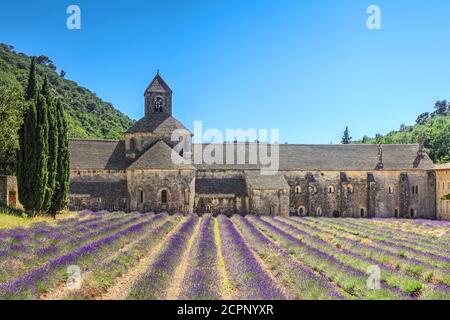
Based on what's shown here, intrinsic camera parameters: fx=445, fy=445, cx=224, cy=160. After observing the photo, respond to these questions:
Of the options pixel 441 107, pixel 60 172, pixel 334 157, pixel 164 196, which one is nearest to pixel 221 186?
pixel 164 196

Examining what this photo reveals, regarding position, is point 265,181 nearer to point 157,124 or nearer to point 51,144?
point 157,124

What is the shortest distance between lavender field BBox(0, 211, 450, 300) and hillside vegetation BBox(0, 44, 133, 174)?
9.79 meters

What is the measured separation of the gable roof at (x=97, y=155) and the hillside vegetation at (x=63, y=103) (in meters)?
6.33

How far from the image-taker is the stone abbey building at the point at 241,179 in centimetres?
4072

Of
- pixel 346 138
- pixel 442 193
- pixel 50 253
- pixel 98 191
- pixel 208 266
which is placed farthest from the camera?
pixel 346 138

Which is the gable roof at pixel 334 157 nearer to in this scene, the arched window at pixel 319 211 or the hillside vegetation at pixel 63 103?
the arched window at pixel 319 211

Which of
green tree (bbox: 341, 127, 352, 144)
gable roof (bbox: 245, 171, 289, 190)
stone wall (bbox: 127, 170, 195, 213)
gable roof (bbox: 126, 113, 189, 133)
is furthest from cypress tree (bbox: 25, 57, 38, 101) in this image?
green tree (bbox: 341, 127, 352, 144)

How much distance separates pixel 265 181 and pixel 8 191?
74.1 ft

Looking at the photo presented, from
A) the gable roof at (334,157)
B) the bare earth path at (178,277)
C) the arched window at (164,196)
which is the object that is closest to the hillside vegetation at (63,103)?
the arched window at (164,196)

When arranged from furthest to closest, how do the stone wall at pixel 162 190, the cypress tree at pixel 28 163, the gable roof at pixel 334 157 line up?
the gable roof at pixel 334 157 < the stone wall at pixel 162 190 < the cypress tree at pixel 28 163

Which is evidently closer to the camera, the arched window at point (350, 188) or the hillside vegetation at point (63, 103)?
the hillside vegetation at point (63, 103)

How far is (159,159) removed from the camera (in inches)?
1608

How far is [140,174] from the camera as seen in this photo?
4059 centimetres
